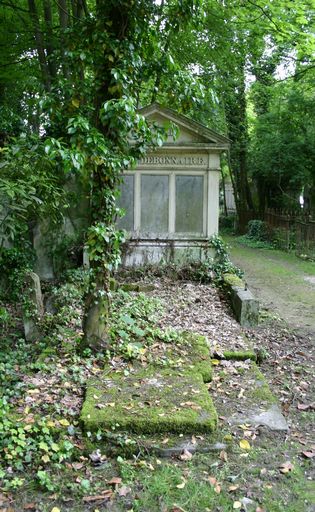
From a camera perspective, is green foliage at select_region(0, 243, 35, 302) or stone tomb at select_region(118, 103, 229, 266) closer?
green foliage at select_region(0, 243, 35, 302)

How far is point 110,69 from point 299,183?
1631cm

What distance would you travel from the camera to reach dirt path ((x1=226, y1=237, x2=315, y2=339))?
838cm

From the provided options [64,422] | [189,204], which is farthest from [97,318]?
[189,204]

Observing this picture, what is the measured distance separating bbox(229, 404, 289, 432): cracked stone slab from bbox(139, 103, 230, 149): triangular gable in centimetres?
649

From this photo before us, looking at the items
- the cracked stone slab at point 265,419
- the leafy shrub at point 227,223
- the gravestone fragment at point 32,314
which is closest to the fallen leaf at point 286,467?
the cracked stone slab at point 265,419

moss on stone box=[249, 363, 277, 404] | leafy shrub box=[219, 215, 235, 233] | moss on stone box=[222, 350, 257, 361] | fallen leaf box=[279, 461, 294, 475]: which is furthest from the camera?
leafy shrub box=[219, 215, 235, 233]

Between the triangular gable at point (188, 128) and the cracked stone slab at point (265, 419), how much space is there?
21.3 ft

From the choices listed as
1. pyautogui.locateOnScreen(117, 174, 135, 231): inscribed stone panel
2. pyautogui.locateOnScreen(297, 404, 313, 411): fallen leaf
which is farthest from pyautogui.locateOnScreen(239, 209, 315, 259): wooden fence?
pyautogui.locateOnScreen(297, 404, 313, 411): fallen leaf

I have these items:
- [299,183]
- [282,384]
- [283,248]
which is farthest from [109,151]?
[299,183]

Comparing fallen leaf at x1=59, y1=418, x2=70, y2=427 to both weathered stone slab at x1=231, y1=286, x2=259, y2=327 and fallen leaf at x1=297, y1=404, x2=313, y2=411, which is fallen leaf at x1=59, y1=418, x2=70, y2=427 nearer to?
fallen leaf at x1=297, y1=404, x2=313, y2=411

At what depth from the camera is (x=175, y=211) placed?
10148 millimetres

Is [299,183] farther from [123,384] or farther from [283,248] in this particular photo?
[123,384]

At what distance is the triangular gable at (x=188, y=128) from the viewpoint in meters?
9.60

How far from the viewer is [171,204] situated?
1012 cm
